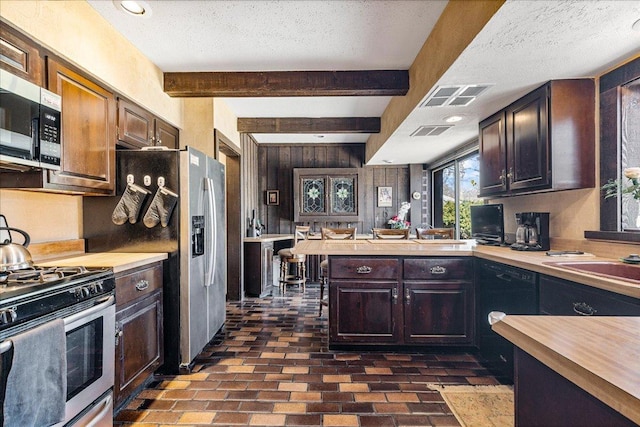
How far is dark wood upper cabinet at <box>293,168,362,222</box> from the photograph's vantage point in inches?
230

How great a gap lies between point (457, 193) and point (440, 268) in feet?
9.01

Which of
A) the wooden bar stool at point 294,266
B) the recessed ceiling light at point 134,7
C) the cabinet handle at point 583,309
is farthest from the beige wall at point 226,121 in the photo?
the cabinet handle at point 583,309

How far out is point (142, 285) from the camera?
6.98ft

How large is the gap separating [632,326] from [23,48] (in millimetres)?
2707

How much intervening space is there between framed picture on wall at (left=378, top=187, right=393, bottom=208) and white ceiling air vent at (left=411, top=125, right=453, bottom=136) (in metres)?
2.42

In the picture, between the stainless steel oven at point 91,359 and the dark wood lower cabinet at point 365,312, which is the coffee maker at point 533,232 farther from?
the stainless steel oven at point 91,359

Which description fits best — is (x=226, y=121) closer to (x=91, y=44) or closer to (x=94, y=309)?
(x=91, y=44)

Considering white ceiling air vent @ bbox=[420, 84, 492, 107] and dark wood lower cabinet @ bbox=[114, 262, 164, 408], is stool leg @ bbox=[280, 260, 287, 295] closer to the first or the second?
dark wood lower cabinet @ bbox=[114, 262, 164, 408]

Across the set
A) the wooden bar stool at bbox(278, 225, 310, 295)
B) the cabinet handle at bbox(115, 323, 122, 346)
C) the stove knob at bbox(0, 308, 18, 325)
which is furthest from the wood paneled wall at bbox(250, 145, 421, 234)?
the stove knob at bbox(0, 308, 18, 325)

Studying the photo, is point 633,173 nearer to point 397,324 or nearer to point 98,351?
point 397,324

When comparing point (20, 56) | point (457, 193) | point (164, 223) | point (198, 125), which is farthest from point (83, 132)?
point (457, 193)

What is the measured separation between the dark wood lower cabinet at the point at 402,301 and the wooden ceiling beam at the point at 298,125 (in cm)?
259

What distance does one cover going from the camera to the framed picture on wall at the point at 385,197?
6195mm

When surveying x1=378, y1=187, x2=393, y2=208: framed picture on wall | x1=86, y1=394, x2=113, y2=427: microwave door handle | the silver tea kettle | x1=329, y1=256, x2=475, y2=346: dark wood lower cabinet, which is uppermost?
x1=378, y1=187, x2=393, y2=208: framed picture on wall
